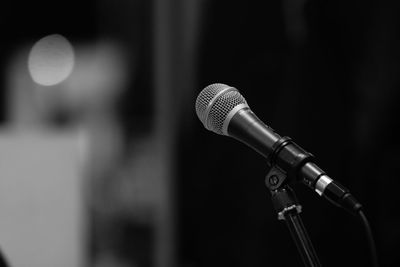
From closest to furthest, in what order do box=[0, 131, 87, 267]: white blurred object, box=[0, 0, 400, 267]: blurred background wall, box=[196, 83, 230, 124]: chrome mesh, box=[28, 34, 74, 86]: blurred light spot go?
box=[196, 83, 230, 124]: chrome mesh → box=[0, 131, 87, 267]: white blurred object → box=[0, 0, 400, 267]: blurred background wall → box=[28, 34, 74, 86]: blurred light spot

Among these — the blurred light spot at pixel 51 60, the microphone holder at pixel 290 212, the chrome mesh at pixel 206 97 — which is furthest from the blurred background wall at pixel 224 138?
the microphone holder at pixel 290 212

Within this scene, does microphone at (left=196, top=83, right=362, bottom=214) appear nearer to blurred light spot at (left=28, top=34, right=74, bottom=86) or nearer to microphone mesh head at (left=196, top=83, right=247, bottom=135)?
microphone mesh head at (left=196, top=83, right=247, bottom=135)

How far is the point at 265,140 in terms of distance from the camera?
2.49 feet

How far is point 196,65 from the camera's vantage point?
1.81 m

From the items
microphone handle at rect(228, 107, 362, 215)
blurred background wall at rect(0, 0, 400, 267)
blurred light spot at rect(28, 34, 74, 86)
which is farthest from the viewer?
blurred light spot at rect(28, 34, 74, 86)

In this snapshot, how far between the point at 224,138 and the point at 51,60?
3.42ft

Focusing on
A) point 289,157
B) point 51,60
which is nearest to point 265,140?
point 289,157

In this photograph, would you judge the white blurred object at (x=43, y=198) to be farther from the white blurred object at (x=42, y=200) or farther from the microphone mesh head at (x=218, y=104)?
the microphone mesh head at (x=218, y=104)

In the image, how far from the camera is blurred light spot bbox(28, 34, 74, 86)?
234cm

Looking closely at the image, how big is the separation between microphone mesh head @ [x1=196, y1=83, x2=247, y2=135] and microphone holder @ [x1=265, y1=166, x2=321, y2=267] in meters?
0.10

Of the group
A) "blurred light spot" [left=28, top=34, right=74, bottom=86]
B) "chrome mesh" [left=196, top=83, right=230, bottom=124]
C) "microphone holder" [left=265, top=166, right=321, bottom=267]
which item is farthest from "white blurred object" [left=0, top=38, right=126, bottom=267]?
"blurred light spot" [left=28, top=34, right=74, bottom=86]

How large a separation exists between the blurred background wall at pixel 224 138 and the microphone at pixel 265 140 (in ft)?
1.78

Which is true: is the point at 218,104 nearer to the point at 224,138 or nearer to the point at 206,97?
the point at 206,97

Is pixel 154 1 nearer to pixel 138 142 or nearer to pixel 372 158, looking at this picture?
pixel 138 142
